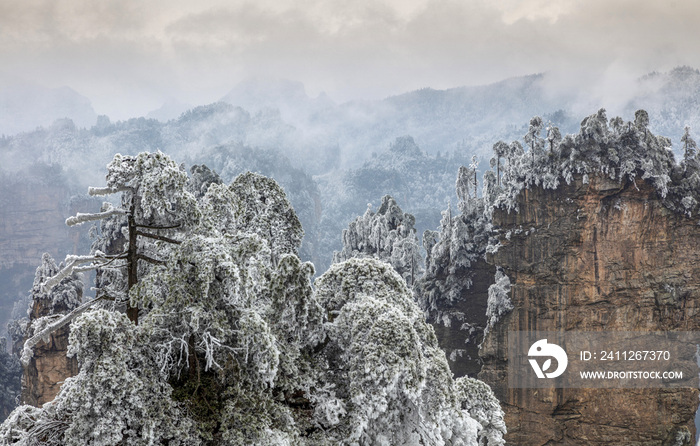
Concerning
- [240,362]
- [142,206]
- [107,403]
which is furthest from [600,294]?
[107,403]

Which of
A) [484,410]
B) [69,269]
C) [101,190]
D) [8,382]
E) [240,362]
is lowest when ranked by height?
[8,382]

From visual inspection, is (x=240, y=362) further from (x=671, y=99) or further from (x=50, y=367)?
(x=671, y=99)

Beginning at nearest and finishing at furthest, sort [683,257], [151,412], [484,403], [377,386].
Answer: [151,412]
[377,386]
[484,403]
[683,257]

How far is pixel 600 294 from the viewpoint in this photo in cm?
3931

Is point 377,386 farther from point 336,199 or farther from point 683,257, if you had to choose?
point 336,199

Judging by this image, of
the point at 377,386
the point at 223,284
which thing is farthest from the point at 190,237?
the point at 377,386

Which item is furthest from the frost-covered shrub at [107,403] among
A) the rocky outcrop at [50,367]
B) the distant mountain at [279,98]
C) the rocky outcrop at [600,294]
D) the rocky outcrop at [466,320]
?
the distant mountain at [279,98]

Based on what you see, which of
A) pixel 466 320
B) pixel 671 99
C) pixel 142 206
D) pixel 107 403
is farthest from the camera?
pixel 671 99

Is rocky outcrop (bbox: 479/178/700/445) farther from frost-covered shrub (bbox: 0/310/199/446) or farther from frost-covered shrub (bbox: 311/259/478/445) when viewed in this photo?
frost-covered shrub (bbox: 0/310/199/446)

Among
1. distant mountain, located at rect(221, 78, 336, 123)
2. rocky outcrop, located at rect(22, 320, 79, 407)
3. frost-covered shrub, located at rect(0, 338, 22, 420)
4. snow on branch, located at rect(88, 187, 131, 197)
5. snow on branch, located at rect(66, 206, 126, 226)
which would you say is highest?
distant mountain, located at rect(221, 78, 336, 123)

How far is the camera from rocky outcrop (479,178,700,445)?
1518 inches

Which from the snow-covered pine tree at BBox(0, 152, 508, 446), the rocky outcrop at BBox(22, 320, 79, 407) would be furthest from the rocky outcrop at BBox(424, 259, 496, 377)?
the snow-covered pine tree at BBox(0, 152, 508, 446)

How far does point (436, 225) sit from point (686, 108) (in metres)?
46.0

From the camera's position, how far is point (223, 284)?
969cm
